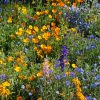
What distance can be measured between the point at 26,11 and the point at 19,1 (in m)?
0.55

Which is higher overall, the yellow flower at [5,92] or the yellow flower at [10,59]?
→ the yellow flower at [5,92]

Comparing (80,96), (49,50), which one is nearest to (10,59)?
(49,50)

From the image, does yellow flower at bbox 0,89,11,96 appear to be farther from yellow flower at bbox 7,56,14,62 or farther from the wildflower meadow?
yellow flower at bbox 7,56,14,62

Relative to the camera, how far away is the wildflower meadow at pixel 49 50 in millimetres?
4520

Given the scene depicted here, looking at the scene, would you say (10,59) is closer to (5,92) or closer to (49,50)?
(49,50)

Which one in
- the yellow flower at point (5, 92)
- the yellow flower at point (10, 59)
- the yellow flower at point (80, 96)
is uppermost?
the yellow flower at point (80, 96)

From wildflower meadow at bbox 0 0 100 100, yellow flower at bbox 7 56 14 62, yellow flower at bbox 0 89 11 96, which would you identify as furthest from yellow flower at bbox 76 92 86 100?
yellow flower at bbox 7 56 14 62

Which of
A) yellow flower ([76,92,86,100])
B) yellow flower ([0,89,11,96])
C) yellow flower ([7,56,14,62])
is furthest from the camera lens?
yellow flower ([7,56,14,62])

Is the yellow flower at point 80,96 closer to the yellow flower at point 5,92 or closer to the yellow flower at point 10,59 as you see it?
the yellow flower at point 5,92

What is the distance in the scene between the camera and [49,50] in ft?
18.3

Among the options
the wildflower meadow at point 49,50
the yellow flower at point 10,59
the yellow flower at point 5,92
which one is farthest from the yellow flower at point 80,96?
the yellow flower at point 10,59

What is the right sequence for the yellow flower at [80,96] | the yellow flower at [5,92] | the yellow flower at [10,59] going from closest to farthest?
1. the yellow flower at [80,96]
2. the yellow flower at [5,92]
3. the yellow flower at [10,59]

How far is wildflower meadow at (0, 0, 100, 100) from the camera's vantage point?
14.8 feet

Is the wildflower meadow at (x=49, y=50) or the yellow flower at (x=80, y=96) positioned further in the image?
the wildflower meadow at (x=49, y=50)
